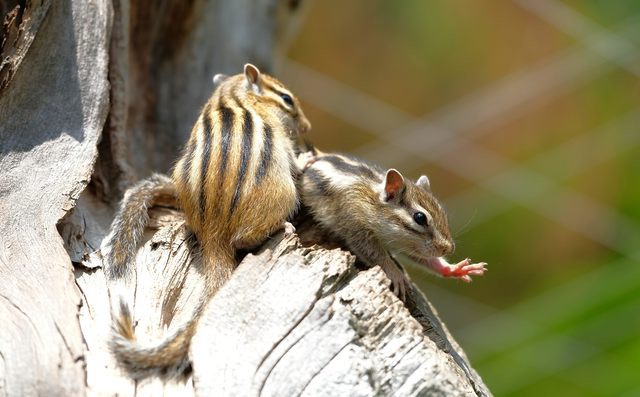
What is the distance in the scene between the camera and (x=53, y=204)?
11.7 ft

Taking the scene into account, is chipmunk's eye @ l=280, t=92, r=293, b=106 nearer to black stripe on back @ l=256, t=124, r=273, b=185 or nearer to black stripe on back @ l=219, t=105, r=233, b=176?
black stripe on back @ l=219, t=105, r=233, b=176

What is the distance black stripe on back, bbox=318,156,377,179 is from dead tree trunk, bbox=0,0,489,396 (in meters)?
0.53

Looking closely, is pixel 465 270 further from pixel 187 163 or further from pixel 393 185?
pixel 187 163

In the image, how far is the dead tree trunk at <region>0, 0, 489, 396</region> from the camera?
114 inches

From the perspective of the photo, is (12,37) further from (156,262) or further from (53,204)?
(156,262)

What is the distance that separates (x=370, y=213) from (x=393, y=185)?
16 centimetres

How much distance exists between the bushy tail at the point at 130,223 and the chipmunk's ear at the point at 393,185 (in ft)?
3.08

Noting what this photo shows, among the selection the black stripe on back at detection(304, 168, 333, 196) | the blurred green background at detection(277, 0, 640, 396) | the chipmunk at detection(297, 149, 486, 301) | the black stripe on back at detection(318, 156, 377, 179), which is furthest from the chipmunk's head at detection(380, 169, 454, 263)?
the blurred green background at detection(277, 0, 640, 396)

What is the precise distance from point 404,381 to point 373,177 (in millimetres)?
1392

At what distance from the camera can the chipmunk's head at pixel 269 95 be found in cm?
460

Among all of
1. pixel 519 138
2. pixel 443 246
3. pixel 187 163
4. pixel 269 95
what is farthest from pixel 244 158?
pixel 519 138

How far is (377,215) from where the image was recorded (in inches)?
159

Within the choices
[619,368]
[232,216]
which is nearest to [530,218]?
[619,368]

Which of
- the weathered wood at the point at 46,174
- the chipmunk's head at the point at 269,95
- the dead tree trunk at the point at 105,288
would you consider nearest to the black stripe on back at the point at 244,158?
the dead tree trunk at the point at 105,288
